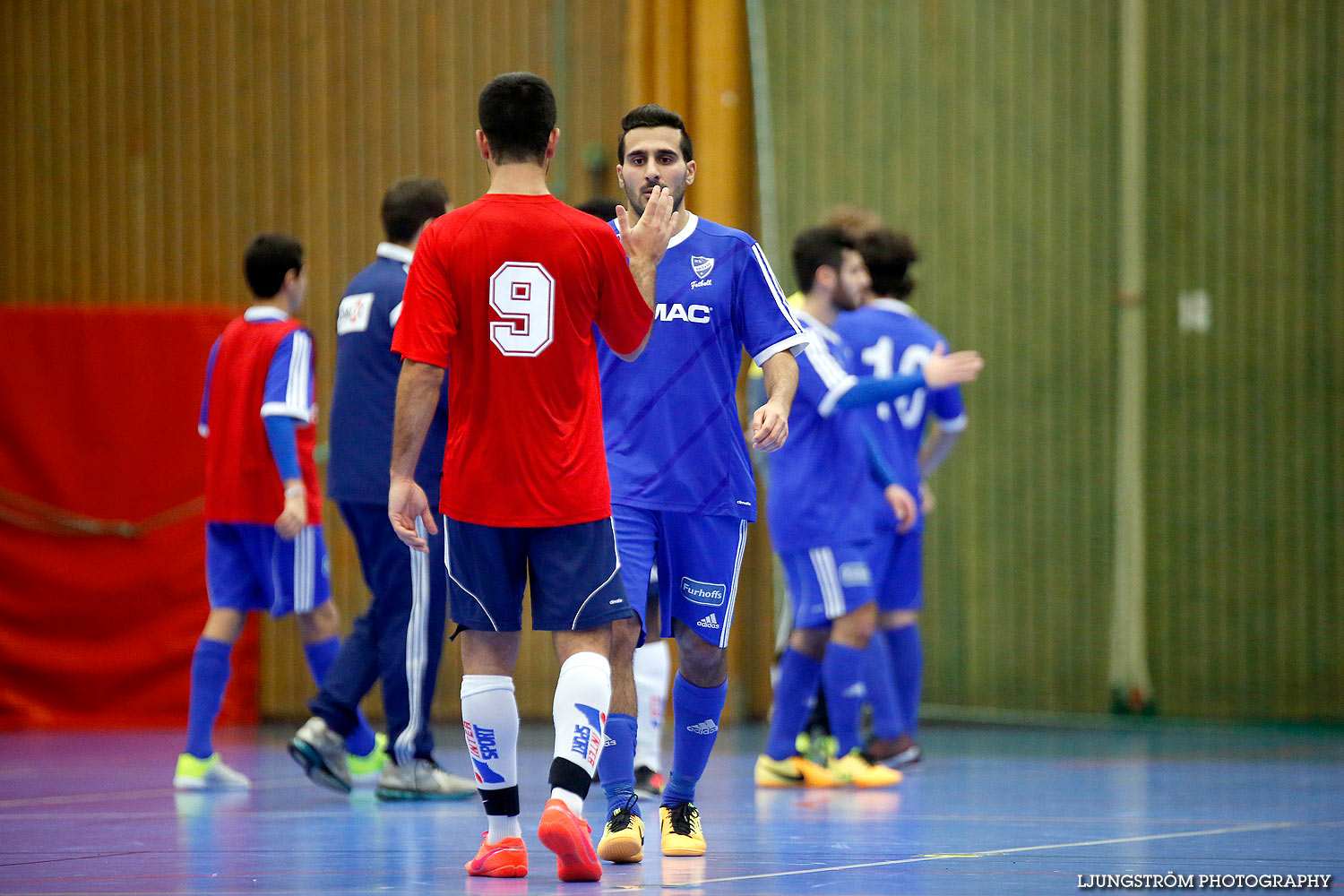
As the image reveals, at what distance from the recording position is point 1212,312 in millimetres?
8375

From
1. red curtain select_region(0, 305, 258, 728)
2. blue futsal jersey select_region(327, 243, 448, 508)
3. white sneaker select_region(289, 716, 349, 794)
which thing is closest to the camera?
white sneaker select_region(289, 716, 349, 794)

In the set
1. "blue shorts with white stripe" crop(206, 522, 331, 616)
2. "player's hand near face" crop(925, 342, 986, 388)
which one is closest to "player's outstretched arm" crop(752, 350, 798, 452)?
"player's hand near face" crop(925, 342, 986, 388)

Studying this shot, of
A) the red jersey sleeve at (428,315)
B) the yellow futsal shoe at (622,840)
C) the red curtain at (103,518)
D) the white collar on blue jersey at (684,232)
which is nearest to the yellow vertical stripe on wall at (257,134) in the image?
the red curtain at (103,518)

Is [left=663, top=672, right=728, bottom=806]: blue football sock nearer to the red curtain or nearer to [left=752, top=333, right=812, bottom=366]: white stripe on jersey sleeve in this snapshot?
[left=752, top=333, right=812, bottom=366]: white stripe on jersey sleeve

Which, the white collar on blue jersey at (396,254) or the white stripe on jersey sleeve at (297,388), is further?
A: the white stripe on jersey sleeve at (297,388)

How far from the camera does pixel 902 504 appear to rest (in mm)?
6031

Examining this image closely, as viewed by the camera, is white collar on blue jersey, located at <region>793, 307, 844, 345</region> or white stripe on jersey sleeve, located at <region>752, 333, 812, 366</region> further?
white collar on blue jersey, located at <region>793, 307, 844, 345</region>

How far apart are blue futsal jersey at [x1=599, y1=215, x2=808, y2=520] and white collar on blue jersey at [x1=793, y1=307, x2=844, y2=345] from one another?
177cm

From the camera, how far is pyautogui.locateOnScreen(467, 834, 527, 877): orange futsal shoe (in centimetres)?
329

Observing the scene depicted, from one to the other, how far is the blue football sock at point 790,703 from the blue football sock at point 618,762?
6.51 ft

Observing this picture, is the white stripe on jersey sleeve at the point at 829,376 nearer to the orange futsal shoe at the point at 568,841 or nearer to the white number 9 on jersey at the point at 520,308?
the white number 9 on jersey at the point at 520,308

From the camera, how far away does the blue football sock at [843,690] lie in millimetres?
5688

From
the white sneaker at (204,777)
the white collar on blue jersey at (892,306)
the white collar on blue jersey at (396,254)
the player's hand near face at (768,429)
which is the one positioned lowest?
the white sneaker at (204,777)

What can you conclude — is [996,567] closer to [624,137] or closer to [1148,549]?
[1148,549]
